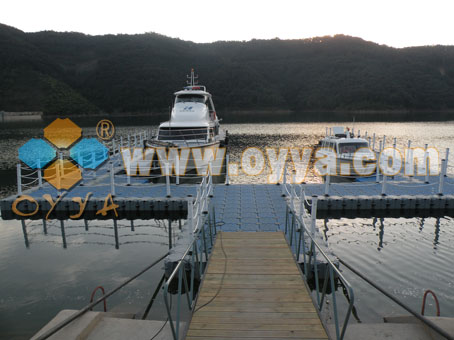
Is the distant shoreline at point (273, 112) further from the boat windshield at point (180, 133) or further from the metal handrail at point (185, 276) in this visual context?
the metal handrail at point (185, 276)

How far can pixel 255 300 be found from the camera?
5277 millimetres

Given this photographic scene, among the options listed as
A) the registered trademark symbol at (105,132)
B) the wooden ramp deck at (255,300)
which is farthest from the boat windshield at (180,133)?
the registered trademark symbol at (105,132)

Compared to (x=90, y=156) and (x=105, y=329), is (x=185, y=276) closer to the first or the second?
(x=105, y=329)

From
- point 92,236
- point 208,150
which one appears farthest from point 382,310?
point 208,150

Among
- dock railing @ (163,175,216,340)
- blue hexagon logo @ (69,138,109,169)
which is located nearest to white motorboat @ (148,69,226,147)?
blue hexagon logo @ (69,138,109,169)

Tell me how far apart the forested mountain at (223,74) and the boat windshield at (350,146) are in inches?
3973

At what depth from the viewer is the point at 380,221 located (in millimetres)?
13094

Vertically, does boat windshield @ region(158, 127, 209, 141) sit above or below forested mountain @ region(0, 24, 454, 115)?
below

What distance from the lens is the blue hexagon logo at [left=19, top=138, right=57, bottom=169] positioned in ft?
96.0

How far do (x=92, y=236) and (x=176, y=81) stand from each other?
121 metres

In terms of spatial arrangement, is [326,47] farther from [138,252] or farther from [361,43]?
[138,252]

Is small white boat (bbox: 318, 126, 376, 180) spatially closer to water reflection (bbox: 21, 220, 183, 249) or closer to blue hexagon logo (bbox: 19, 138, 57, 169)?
water reflection (bbox: 21, 220, 183, 249)

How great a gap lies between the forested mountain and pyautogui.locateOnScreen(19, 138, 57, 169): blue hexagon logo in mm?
69734

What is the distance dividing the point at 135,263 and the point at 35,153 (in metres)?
30.0
